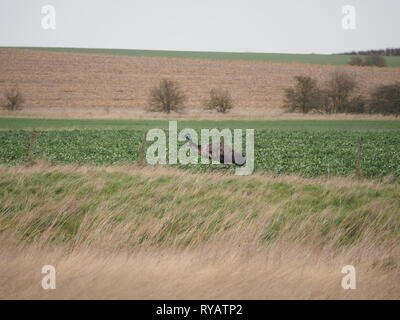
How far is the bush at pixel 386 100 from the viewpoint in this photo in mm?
47562

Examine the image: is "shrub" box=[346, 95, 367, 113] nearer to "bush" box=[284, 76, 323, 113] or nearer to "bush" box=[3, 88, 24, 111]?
"bush" box=[284, 76, 323, 113]

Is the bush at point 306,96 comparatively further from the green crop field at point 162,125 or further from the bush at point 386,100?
the green crop field at point 162,125

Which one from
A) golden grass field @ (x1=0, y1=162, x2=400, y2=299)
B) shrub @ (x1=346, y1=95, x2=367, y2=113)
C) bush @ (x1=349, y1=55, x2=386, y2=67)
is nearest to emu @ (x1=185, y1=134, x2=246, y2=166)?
golden grass field @ (x1=0, y1=162, x2=400, y2=299)

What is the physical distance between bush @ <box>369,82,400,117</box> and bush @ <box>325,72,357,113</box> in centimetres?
277

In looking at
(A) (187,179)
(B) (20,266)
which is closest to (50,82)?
(A) (187,179)

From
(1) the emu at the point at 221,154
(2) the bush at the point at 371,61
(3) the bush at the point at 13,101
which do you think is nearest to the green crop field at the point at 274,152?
(1) the emu at the point at 221,154

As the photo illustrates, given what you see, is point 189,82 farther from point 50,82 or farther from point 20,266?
point 20,266

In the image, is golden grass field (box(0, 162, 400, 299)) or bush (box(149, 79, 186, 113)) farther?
bush (box(149, 79, 186, 113))

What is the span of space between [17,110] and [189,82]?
3159 centimetres

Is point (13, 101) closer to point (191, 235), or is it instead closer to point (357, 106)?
point (357, 106)

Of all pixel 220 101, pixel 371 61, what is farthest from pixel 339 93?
pixel 371 61

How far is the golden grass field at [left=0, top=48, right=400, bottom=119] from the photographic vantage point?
52375mm

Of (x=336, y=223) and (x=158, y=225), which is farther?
(x=336, y=223)

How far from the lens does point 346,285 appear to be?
191 inches
